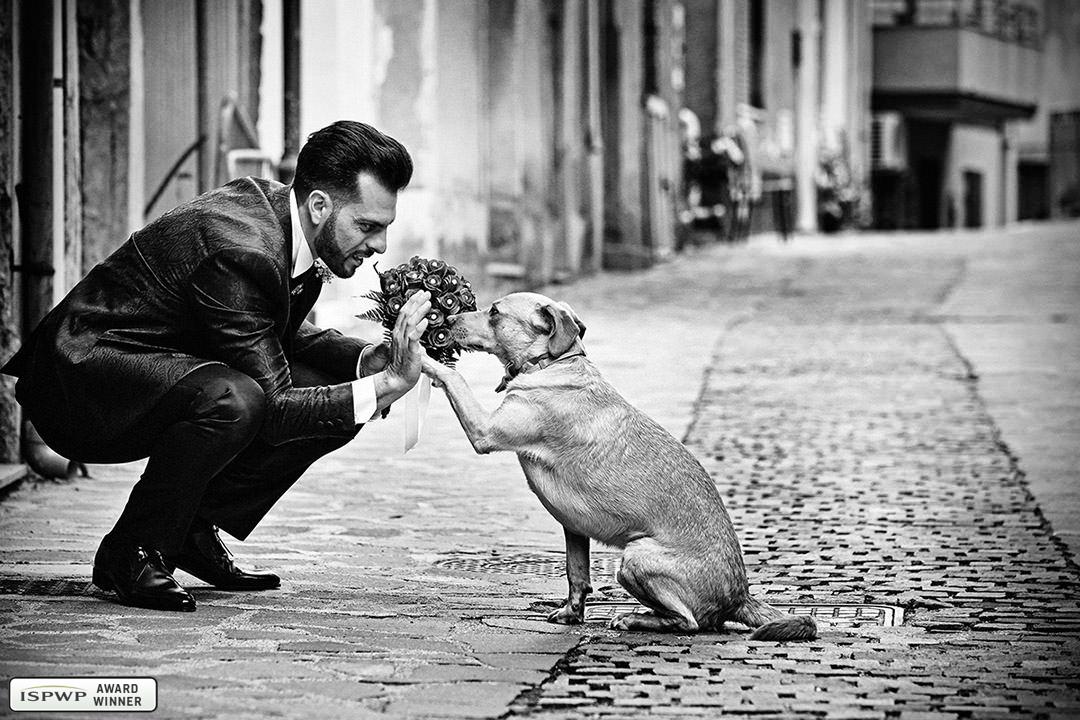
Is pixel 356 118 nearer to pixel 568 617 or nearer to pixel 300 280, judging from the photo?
pixel 300 280

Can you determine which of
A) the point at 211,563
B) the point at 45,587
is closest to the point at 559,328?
the point at 211,563

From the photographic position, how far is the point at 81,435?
5441 millimetres

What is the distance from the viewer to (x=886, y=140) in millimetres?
40156

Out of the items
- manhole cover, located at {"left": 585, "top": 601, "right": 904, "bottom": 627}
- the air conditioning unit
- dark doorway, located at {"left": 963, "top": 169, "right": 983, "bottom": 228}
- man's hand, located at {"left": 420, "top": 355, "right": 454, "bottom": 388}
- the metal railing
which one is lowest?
manhole cover, located at {"left": 585, "top": 601, "right": 904, "bottom": 627}

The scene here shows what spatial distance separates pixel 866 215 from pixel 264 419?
108ft

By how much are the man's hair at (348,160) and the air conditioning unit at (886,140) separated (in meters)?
35.2

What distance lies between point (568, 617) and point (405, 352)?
877mm

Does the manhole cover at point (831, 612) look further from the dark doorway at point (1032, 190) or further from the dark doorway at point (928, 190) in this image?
the dark doorway at point (1032, 190)

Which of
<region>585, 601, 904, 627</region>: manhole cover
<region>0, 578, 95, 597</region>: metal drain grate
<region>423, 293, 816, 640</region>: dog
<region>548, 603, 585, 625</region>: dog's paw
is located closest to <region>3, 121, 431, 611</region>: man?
<region>0, 578, 95, 597</region>: metal drain grate

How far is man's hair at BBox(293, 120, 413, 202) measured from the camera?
17.6 ft

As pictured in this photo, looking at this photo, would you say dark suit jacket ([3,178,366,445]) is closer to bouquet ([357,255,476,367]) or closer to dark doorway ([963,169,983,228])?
bouquet ([357,255,476,367])

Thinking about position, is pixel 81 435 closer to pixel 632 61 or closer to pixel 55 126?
pixel 55 126

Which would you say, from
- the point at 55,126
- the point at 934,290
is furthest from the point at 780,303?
the point at 55,126

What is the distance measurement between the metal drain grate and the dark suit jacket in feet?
1.55
